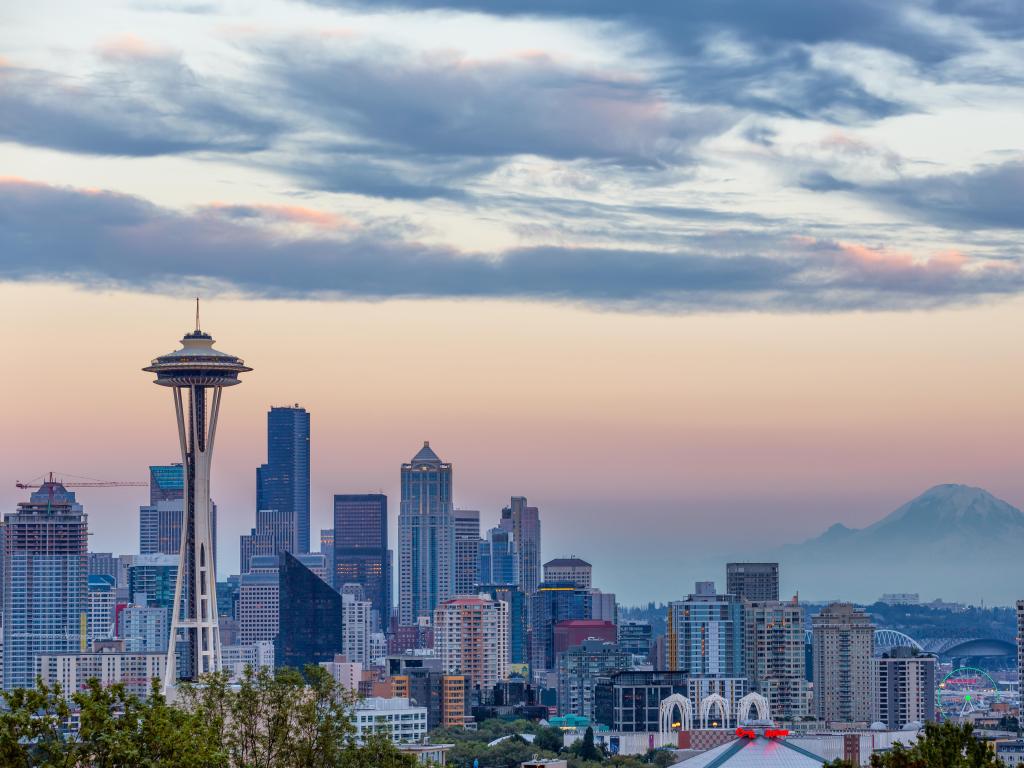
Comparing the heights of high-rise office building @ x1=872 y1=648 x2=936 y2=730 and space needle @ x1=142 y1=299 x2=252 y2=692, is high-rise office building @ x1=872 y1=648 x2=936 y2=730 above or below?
below

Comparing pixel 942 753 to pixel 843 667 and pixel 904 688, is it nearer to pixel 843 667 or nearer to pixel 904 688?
pixel 904 688

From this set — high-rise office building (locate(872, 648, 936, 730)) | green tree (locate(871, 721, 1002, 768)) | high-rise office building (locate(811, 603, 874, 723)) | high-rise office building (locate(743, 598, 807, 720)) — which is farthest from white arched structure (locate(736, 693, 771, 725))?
green tree (locate(871, 721, 1002, 768))

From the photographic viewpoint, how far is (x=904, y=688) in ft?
575

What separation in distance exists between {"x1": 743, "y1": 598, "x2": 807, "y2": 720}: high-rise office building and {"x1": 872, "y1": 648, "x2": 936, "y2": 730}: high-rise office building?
828 centimetres

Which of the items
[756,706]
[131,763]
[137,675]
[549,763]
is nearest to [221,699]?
[131,763]

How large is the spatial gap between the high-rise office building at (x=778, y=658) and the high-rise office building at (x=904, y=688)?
828 centimetres

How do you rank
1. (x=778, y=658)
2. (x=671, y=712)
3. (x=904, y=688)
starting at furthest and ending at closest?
(x=778, y=658) < (x=904, y=688) < (x=671, y=712)

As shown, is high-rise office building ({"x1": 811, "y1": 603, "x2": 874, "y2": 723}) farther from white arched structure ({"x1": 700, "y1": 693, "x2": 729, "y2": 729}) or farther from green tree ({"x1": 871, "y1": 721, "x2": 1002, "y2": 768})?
green tree ({"x1": 871, "y1": 721, "x2": 1002, "y2": 768})

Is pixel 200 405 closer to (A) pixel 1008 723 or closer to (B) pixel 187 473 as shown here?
(B) pixel 187 473

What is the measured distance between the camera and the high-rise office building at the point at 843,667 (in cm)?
17930

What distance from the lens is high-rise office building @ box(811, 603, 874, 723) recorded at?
179300 mm

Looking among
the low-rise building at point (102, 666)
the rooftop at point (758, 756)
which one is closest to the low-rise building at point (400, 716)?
the rooftop at point (758, 756)

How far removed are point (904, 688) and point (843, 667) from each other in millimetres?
11209

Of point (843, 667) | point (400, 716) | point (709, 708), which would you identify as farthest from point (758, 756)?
point (843, 667)
